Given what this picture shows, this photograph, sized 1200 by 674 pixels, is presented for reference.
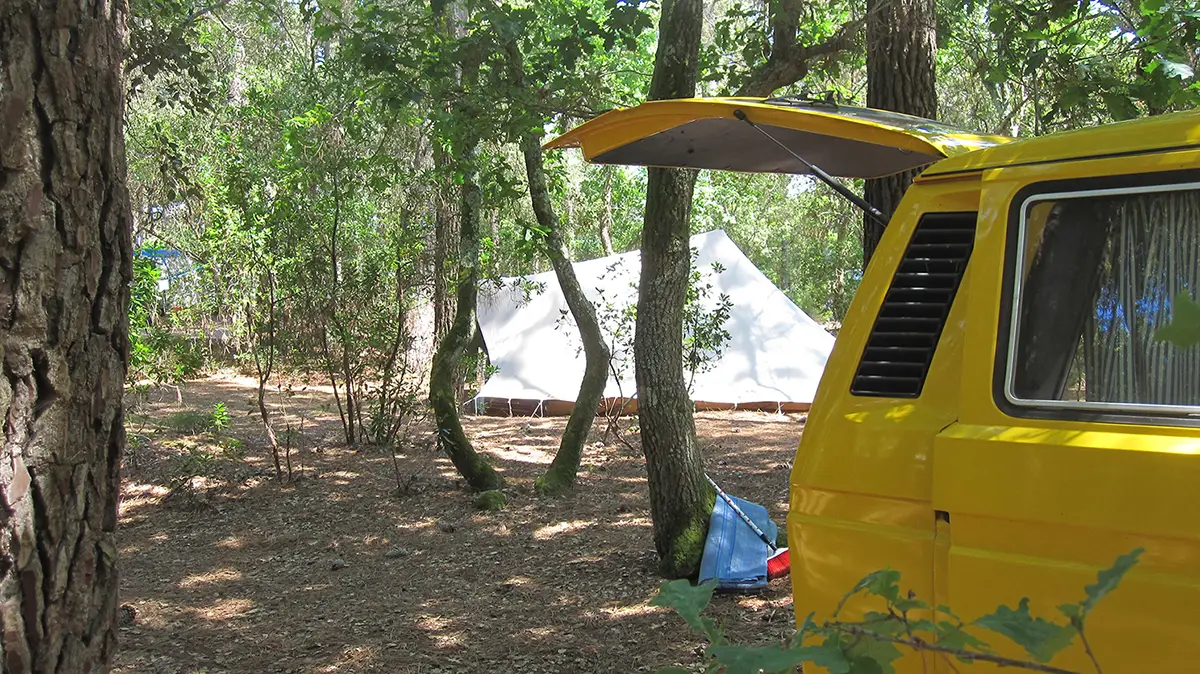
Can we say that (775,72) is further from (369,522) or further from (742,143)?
(369,522)

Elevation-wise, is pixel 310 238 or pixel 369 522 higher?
pixel 310 238

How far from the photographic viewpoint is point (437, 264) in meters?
9.45

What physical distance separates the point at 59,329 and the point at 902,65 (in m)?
4.25

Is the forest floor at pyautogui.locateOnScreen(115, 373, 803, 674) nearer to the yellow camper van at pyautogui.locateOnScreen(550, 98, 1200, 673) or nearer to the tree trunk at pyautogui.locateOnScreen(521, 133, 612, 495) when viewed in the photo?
the tree trunk at pyautogui.locateOnScreen(521, 133, 612, 495)

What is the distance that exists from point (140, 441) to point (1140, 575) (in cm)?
838

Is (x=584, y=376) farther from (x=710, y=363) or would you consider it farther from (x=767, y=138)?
(x=710, y=363)

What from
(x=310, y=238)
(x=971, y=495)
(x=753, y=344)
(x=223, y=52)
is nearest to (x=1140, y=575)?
(x=971, y=495)

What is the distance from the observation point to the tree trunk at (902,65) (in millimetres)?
4930

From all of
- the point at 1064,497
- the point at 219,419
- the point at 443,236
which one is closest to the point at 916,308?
the point at 1064,497

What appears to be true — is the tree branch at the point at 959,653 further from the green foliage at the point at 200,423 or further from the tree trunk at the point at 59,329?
the green foliage at the point at 200,423

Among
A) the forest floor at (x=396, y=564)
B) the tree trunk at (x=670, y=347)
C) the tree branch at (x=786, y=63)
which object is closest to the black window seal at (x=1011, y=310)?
the forest floor at (x=396, y=564)

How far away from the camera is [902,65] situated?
497 centimetres

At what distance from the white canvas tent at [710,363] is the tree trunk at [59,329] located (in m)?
10.7

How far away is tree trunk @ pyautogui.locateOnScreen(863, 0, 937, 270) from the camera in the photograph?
4.93m
